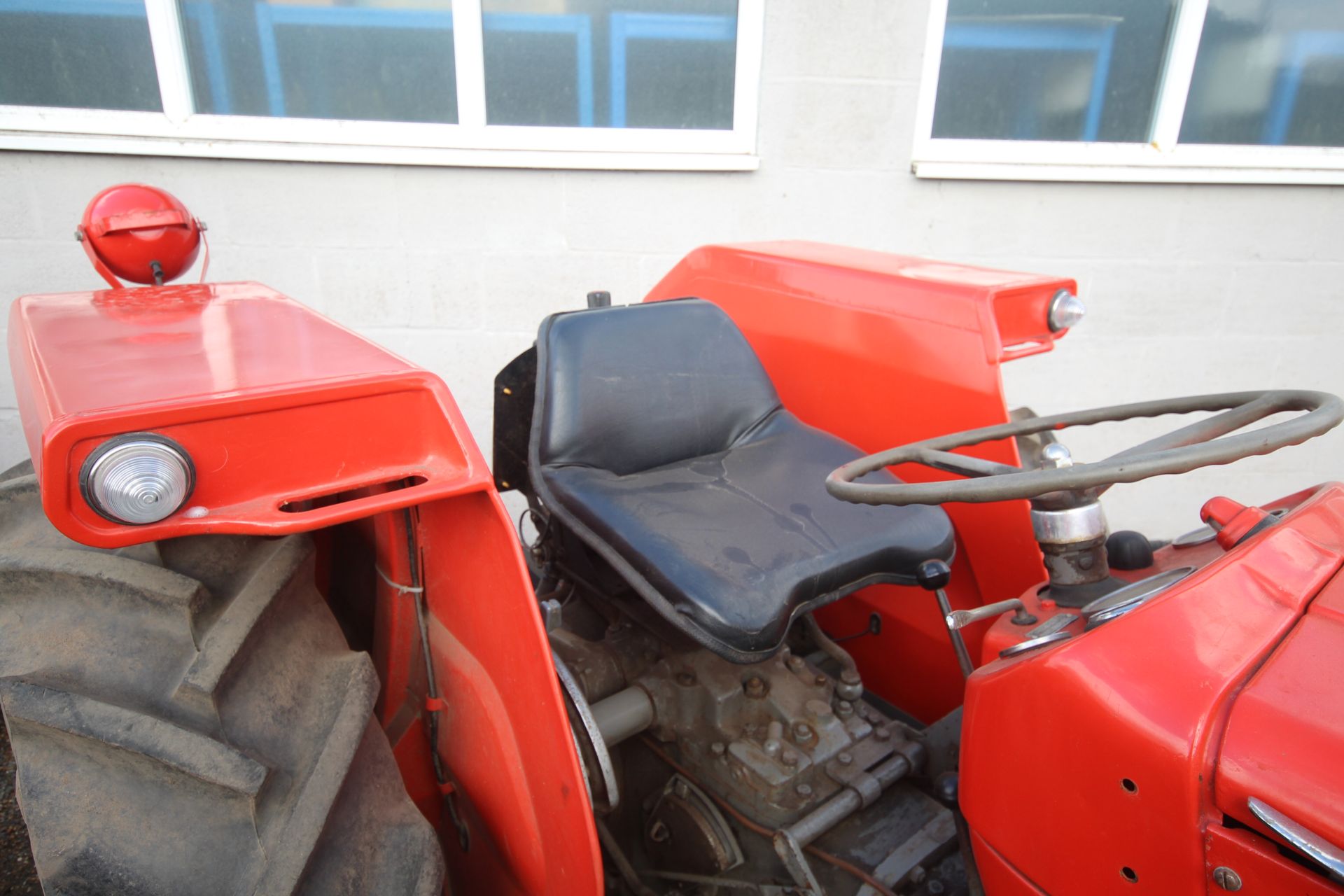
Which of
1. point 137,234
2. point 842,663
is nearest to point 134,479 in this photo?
point 137,234

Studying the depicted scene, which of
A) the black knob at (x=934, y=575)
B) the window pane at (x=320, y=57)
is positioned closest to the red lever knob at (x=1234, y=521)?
the black knob at (x=934, y=575)

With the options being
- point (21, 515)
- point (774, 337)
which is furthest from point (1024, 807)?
point (21, 515)

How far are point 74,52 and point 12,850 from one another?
92.8 inches

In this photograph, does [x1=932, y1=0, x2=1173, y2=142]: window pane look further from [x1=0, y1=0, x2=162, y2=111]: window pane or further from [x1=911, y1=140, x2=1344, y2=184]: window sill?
[x1=0, y1=0, x2=162, y2=111]: window pane

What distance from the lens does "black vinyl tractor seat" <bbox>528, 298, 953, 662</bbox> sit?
109cm

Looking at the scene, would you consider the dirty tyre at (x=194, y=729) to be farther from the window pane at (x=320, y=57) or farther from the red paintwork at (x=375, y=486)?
the window pane at (x=320, y=57)

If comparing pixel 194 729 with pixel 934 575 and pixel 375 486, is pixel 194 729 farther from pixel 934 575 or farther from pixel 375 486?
pixel 934 575

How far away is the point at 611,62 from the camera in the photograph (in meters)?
2.65

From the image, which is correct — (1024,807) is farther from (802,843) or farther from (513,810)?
(513,810)

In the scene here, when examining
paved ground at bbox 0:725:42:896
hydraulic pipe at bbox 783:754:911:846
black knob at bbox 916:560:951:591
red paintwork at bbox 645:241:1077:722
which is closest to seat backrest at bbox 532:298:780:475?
red paintwork at bbox 645:241:1077:722

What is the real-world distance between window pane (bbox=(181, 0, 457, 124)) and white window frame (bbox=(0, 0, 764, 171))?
43mm

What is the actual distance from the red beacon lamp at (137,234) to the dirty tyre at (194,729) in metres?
0.57

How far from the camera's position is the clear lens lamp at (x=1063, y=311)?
54.7 inches

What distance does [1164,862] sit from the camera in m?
0.71
